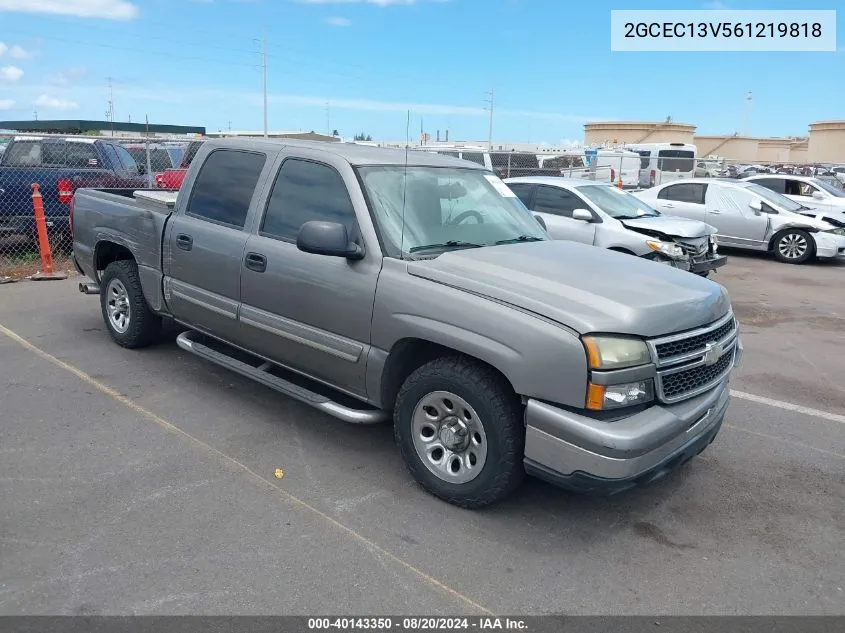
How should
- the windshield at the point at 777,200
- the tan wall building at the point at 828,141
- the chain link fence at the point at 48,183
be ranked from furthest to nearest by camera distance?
1. the tan wall building at the point at 828,141
2. the windshield at the point at 777,200
3. the chain link fence at the point at 48,183

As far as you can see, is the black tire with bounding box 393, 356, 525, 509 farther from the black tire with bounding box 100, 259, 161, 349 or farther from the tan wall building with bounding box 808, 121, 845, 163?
the tan wall building with bounding box 808, 121, 845, 163

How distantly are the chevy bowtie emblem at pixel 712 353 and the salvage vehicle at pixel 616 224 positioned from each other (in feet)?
18.8

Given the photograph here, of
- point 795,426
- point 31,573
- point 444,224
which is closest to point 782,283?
A: point 795,426

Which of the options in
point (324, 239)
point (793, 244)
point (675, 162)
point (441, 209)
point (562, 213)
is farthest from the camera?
point (675, 162)

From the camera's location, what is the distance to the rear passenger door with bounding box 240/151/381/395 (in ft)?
13.2

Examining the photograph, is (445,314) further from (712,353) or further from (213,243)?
(213,243)

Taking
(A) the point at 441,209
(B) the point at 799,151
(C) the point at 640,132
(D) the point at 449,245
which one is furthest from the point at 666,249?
(B) the point at 799,151

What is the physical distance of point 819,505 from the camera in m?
3.92

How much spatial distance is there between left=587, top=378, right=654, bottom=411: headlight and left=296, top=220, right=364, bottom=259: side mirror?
1589 mm

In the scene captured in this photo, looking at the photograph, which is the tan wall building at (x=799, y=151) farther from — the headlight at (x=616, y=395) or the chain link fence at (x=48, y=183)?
the headlight at (x=616, y=395)

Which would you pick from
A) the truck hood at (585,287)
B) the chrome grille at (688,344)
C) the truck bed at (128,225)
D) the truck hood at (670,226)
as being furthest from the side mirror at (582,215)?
the chrome grille at (688,344)

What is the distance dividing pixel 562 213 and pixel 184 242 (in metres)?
6.49

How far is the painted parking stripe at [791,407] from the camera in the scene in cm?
530

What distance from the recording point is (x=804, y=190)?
53.7 feet
